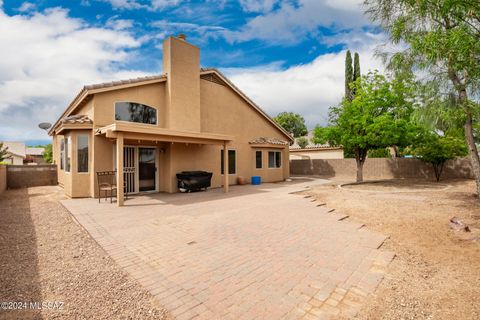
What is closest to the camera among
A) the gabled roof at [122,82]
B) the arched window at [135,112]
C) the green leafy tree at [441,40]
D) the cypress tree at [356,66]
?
the green leafy tree at [441,40]

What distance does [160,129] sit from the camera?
9.72m

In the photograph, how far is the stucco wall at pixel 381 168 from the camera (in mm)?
17516

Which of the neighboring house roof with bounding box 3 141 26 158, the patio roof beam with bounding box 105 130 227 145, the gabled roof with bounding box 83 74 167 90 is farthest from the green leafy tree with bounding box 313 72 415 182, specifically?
the neighboring house roof with bounding box 3 141 26 158

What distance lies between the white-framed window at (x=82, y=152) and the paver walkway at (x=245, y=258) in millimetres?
3489

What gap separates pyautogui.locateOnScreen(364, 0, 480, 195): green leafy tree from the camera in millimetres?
6230

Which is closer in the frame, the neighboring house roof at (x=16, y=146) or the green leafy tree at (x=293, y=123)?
the neighboring house roof at (x=16, y=146)

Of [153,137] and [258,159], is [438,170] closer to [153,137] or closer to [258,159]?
[258,159]

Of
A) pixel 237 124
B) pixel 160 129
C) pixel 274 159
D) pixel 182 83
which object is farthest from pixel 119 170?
pixel 274 159

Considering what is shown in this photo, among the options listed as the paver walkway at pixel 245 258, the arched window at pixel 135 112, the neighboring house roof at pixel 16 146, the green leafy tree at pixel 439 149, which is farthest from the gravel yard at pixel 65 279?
the neighboring house roof at pixel 16 146

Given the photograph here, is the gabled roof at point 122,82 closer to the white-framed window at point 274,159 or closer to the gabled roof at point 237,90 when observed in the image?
the gabled roof at point 237,90

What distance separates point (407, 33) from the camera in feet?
28.2

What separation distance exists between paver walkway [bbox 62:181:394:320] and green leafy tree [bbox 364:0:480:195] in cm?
543

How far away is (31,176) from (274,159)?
16994 mm

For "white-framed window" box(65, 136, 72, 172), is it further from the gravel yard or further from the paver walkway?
the gravel yard
